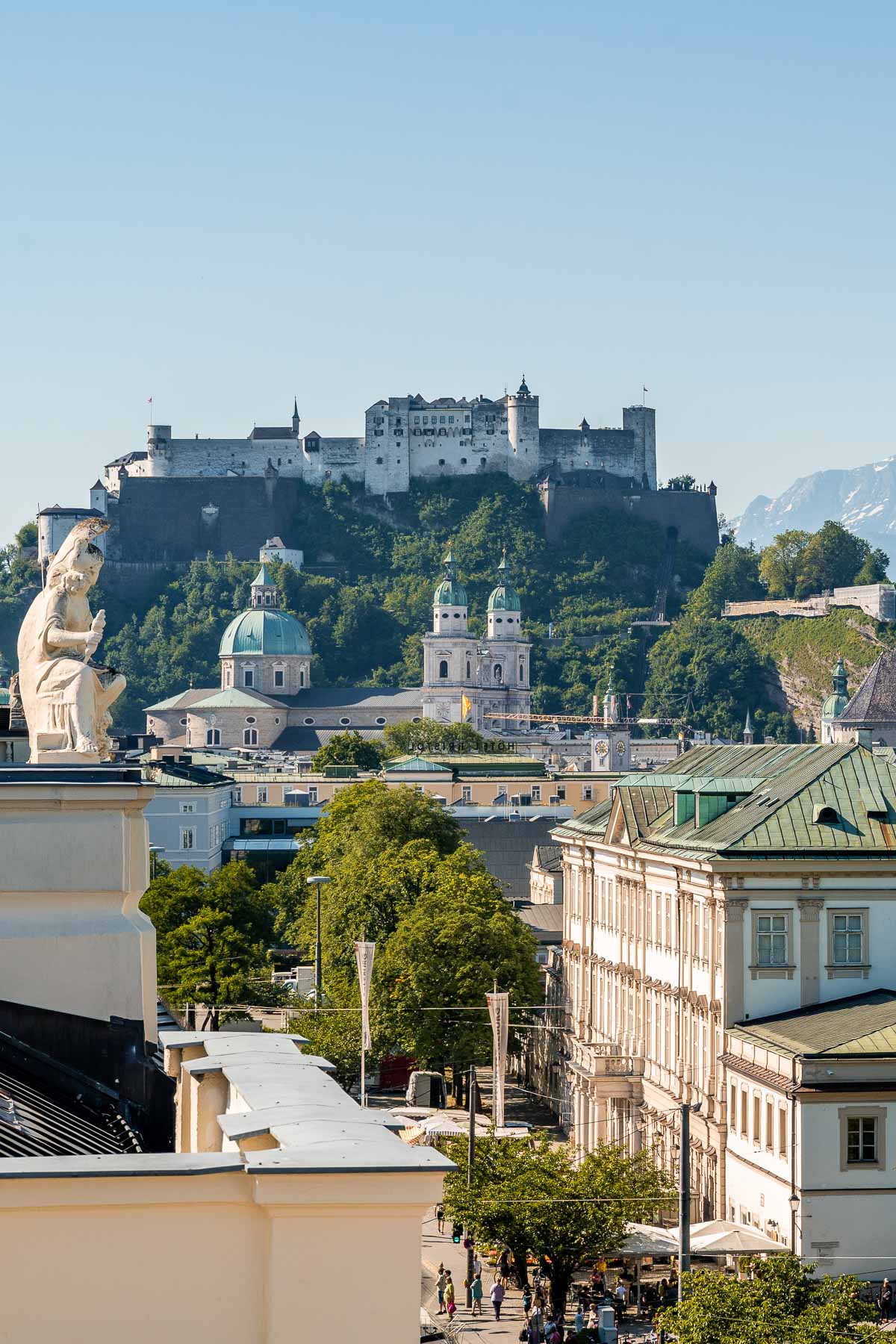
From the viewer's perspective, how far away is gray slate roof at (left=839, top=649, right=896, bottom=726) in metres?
173

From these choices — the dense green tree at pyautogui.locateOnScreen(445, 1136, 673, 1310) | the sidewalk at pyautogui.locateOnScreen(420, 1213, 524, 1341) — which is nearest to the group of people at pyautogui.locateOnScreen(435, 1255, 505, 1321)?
the sidewalk at pyautogui.locateOnScreen(420, 1213, 524, 1341)

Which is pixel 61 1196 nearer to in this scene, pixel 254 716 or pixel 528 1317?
pixel 528 1317

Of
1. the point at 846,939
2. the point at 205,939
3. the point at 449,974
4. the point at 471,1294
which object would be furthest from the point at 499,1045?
the point at 205,939

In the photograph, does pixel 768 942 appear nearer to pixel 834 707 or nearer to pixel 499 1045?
pixel 499 1045

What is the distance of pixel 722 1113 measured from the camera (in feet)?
128

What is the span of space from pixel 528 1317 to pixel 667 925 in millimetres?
13701

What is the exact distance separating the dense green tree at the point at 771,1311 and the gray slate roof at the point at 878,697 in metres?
148

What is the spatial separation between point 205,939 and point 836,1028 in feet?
85.9

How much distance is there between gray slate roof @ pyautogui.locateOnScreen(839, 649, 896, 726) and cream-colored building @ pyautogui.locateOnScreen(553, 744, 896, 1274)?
125m

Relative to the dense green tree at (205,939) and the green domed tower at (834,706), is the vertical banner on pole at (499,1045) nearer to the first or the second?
the dense green tree at (205,939)

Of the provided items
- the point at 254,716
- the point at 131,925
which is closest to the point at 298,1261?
the point at 131,925

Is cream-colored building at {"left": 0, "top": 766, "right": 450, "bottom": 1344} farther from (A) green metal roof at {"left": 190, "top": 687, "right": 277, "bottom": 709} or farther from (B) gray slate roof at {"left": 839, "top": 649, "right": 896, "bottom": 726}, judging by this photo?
(A) green metal roof at {"left": 190, "top": 687, "right": 277, "bottom": 709}

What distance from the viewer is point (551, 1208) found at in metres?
32.9

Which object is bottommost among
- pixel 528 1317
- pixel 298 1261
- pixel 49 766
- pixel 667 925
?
pixel 528 1317
